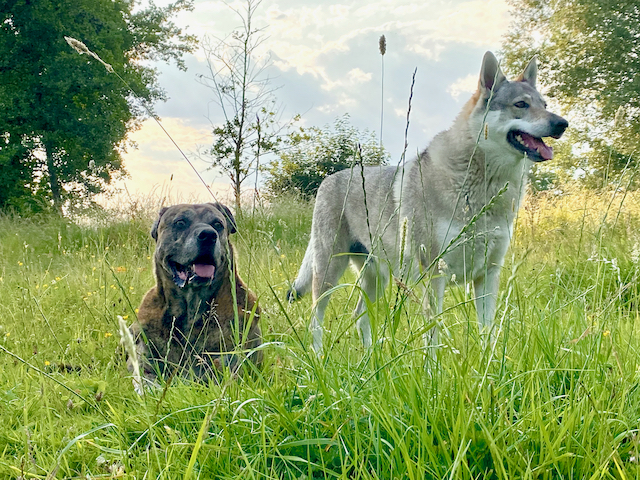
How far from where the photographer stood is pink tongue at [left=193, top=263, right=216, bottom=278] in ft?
9.44

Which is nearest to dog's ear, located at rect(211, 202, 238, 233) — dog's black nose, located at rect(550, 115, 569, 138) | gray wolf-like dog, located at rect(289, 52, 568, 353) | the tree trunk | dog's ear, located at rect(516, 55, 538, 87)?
gray wolf-like dog, located at rect(289, 52, 568, 353)

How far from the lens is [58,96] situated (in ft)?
65.6

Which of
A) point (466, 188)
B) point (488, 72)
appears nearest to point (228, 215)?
point (466, 188)

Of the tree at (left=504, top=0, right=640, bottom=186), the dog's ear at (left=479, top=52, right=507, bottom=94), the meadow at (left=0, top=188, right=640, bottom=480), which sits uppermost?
the tree at (left=504, top=0, right=640, bottom=186)

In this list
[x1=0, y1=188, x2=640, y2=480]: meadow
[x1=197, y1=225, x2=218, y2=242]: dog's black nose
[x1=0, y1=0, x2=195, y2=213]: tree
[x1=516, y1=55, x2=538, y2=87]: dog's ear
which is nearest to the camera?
[x1=0, y1=188, x2=640, y2=480]: meadow

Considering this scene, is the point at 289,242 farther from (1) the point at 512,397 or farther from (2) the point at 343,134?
(2) the point at 343,134

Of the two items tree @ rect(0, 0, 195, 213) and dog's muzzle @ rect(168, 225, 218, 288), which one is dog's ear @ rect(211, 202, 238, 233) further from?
tree @ rect(0, 0, 195, 213)

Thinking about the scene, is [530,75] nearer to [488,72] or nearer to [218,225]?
[488,72]

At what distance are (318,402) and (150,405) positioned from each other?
0.79 metres

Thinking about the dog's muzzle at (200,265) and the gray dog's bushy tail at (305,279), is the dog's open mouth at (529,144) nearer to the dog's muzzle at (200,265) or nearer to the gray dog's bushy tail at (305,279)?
the gray dog's bushy tail at (305,279)

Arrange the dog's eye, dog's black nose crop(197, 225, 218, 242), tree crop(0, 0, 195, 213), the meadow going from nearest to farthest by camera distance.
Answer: the meadow
dog's black nose crop(197, 225, 218, 242)
the dog's eye
tree crop(0, 0, 195, 213)

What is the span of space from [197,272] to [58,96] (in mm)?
20869

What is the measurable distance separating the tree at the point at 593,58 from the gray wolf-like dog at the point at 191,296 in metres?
20.4

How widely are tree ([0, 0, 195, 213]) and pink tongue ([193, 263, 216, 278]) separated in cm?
1694
